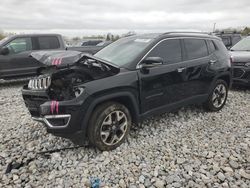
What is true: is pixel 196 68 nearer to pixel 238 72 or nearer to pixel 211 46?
pixel 211 46

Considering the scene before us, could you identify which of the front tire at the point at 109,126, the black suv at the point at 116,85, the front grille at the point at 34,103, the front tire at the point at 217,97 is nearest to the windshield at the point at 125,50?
the black suv at the point at 116,85

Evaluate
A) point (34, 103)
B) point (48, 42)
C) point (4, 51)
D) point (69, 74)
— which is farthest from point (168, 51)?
point (4, 51)

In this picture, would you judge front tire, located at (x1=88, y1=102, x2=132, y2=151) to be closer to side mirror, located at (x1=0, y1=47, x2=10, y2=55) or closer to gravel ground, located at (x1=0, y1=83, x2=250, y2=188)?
gravel ground, located at (x1=0, y1=83, x2=250, y2=188)

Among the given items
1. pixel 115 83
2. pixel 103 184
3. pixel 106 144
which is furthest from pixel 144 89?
pixel 103 184

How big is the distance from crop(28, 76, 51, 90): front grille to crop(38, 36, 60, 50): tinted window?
5337mm

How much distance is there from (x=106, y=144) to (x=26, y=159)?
119cm

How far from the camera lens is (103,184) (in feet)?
9.45

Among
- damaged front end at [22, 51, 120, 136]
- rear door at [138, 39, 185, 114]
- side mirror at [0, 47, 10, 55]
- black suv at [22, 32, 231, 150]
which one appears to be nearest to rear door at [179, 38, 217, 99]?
black suv at [22, 32, 231, 150]

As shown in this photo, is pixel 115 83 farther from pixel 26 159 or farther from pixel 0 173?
pixel 0 173

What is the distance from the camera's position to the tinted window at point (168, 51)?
3.99m

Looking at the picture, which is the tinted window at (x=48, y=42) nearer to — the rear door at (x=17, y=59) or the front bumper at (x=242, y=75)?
the rear door at (x=17, y=59)

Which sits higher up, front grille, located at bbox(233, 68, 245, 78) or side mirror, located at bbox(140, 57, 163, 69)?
side mirror, located at bbox(140, 57, 163, 69)

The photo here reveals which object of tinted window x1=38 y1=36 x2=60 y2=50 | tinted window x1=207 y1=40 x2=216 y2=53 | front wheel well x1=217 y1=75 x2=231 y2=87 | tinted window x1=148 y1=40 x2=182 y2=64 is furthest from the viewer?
tinted window x1=38 y1=36 x2=60 y2=50

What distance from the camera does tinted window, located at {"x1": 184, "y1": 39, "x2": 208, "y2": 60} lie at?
4.56 meters
